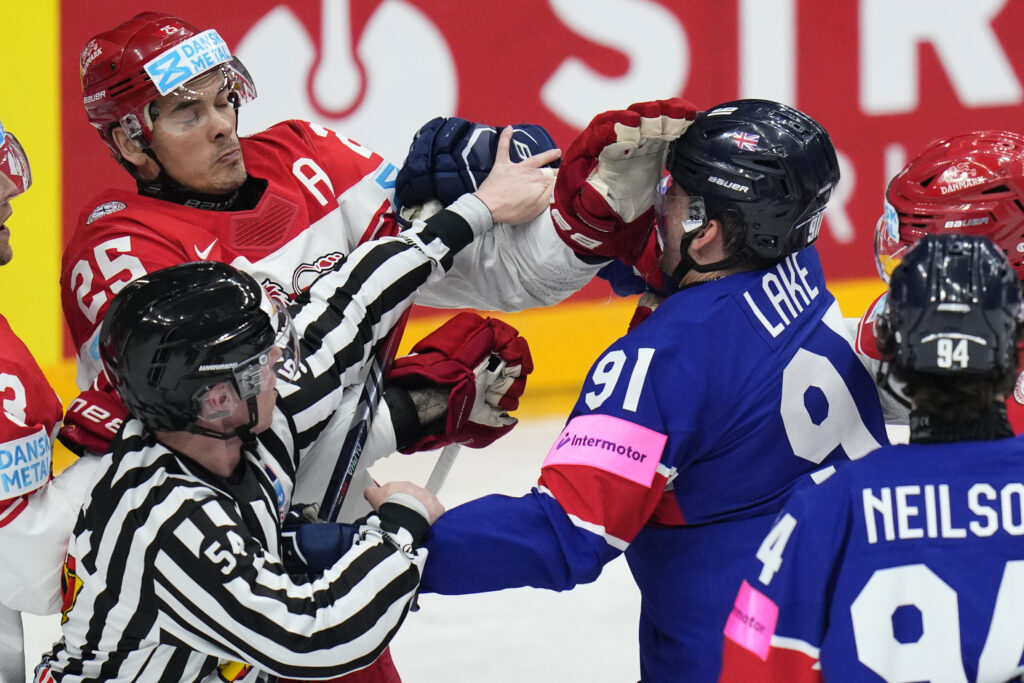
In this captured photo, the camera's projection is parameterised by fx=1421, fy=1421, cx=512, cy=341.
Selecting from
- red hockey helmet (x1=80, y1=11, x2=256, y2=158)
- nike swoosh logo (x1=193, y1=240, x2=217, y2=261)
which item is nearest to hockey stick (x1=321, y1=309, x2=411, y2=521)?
nike swoosh logo (x1=193, y1=240, x2=217, y2=261)

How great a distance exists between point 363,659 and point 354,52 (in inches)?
124

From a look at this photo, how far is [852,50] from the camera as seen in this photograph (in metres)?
5.09

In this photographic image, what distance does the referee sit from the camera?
1793mm

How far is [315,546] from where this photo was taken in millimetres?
1905

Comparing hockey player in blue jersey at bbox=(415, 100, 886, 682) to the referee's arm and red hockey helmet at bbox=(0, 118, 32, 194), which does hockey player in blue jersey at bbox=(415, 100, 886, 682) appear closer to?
the referee's arm

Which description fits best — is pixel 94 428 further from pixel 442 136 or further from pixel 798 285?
pixel 798 285

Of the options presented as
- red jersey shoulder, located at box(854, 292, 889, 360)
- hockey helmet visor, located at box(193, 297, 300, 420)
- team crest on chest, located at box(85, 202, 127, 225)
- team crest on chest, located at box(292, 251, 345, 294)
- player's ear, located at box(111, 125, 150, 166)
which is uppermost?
player's ear, located at box(111, 125, 150, 166)

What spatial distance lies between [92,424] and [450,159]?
2.36 ft

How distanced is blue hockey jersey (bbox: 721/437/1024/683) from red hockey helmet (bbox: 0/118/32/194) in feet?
4.83

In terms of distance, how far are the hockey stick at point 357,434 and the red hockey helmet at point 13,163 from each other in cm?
70

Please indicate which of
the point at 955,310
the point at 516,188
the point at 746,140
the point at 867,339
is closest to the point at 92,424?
the point at 516,188

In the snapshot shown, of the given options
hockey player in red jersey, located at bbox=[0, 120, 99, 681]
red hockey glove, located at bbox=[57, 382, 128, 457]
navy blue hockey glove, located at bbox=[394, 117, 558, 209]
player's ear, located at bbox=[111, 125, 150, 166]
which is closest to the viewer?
hockey player in red jersey, located at bbox=[0, 120, 99, 681]

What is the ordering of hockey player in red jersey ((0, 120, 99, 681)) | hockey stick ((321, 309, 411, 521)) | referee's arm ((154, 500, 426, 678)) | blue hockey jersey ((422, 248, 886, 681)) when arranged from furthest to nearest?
hockey stick ((321, 309, 411, 521)) → hockey player in red jersey ((0, 120, 99, 681)) → blue hockey jersey ((422, 248, 886, 681)) → referee's arm ((154, 500, 426, 678))

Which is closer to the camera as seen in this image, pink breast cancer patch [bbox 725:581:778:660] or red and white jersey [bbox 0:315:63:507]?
pink breast cancer patch [bbox 725:581:778:660]
